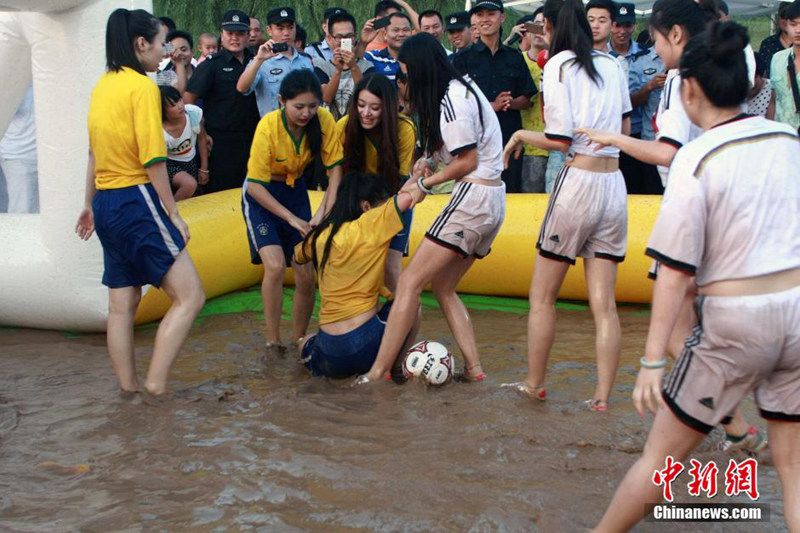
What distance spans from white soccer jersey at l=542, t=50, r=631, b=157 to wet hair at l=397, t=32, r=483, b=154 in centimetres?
50

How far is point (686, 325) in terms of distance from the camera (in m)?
4.10

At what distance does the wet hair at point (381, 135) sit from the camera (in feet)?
16.7

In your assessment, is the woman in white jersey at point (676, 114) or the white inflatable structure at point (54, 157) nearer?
the woman in white jersey at point (676, 114)

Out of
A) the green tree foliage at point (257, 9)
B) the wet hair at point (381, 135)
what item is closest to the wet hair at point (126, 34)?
the wet hair at point (381, 135)

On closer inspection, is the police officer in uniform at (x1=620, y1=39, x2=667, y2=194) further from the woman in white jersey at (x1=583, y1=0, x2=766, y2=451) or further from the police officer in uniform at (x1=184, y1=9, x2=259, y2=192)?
the woman in white jersey at (x1=583, y1=0, x2=766, y2=451)

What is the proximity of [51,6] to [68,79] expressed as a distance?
43cm

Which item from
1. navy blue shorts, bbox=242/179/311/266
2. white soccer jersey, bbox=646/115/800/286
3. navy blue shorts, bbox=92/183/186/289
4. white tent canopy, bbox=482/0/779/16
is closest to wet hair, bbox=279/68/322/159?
navy blue shorts, bbox=242/179/311/266

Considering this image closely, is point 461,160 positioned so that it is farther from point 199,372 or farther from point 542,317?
point 199,372

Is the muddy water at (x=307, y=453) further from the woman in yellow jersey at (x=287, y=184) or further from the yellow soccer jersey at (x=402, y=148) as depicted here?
the yellow soccer jersey at (x=402, y=148)

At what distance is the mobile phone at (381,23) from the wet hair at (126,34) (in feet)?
12.0

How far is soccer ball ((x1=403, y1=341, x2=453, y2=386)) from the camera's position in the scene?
4.78 m

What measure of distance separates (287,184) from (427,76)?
1.40 m

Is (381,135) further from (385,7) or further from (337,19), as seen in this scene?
(385,7)

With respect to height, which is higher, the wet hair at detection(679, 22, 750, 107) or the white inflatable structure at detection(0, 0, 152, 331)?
the wet hair at detection(679, 22, 750, 107)
